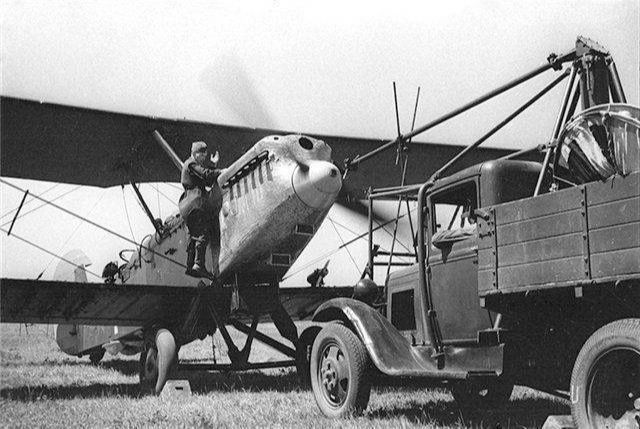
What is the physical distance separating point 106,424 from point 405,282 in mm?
2683

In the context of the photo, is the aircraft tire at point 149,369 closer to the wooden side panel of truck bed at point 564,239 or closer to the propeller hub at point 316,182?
the propeller hub at point 316,182

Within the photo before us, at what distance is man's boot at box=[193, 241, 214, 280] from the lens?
8281mm

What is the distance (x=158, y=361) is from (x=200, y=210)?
1.96 metres

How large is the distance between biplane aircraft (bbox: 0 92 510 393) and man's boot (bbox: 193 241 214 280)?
10.6 inches

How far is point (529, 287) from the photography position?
3691mm

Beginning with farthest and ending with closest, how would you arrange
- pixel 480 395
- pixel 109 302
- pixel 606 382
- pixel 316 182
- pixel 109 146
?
pixel 109 146 → pixel 109 302 → pixel 316 182 → pixel 480 395 → pixel 606 382

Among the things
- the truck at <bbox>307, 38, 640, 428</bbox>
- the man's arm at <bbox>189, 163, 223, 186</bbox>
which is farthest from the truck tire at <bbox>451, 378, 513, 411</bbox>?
the man's arm at <bbox>189, 163, 223, 186</bbox>

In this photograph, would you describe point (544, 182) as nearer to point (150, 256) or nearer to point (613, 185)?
point (613, 185)

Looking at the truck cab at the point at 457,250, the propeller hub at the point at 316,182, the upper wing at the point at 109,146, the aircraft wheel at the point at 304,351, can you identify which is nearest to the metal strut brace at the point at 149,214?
the upper wing at the point at 109,146

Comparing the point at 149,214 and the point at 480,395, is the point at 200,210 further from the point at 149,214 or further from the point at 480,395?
the point at 480,395

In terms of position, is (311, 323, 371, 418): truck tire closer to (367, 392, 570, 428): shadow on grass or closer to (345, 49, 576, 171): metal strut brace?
(367, 392, 570, 428): shadow on grass

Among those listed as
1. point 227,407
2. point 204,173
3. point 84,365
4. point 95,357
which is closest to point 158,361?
point 227,407

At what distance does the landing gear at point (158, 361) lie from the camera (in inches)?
320

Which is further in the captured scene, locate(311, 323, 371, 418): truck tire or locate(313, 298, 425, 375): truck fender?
locate(311, 323, 371, 418): truck tire
